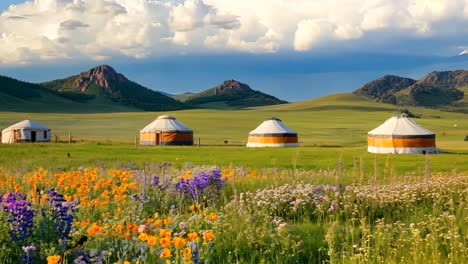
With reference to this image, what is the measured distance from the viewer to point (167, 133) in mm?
44469

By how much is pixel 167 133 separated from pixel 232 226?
3785 cm

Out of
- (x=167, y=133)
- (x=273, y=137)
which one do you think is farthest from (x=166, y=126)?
(x=273, y=137)

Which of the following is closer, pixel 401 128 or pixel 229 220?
pixel 229 220

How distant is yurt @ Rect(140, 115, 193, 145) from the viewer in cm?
4444

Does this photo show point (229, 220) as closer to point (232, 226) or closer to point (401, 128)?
point (232, 226)

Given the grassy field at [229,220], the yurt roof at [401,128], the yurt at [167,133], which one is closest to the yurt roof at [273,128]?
the yurt at [167,133]

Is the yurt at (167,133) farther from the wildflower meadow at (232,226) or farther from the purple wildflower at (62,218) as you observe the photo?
the purple wildflower at (62,218)

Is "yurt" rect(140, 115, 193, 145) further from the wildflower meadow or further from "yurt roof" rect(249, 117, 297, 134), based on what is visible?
the wildflower meadow

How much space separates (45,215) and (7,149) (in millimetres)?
27610

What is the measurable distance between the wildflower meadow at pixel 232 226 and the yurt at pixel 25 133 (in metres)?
40.6

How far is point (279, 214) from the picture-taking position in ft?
29.0

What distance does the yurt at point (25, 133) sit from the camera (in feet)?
162

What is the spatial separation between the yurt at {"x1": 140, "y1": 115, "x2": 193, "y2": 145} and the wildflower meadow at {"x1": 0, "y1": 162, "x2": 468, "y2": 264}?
33004mm

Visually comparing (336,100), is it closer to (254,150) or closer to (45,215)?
(254,150)
